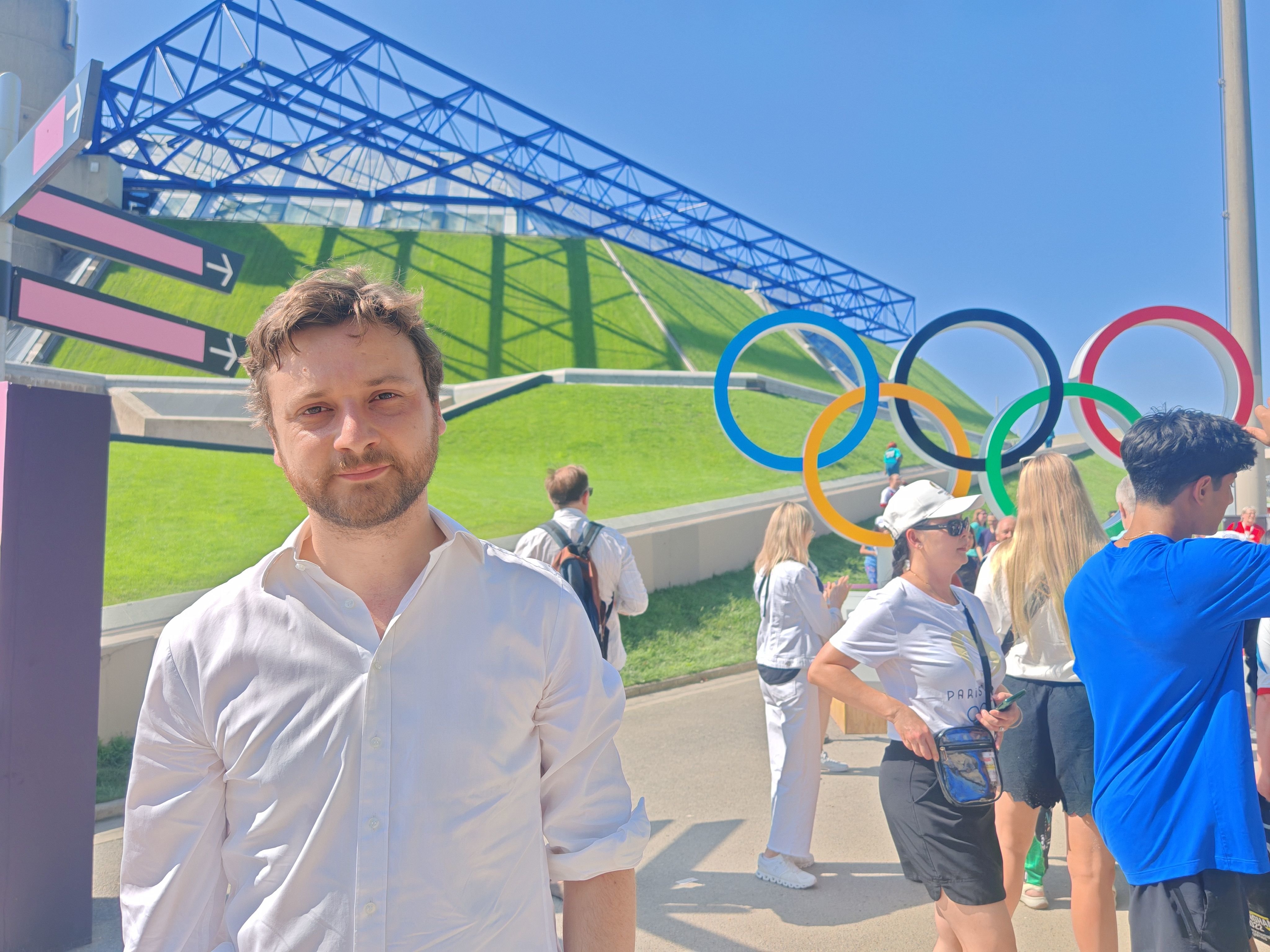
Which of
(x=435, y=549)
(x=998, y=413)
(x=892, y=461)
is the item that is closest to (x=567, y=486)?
(x=435, y=549)

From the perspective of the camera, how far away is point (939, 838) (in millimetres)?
2861

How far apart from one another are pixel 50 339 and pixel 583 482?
34.4 meters

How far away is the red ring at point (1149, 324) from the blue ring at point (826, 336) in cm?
182

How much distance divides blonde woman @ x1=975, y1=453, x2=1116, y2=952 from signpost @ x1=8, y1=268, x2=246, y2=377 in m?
3.74

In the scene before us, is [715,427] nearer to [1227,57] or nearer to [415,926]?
[1227,57]

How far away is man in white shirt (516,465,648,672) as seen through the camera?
5.05 m

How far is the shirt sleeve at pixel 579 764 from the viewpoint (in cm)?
147

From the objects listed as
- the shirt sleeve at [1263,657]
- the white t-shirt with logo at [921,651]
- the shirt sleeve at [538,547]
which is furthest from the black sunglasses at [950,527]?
the shirt sleeve at [538,547]

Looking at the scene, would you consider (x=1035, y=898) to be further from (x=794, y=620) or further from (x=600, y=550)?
(x=600, y=550)

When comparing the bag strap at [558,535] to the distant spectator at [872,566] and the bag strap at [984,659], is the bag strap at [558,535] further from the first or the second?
the distant spectator at [872,566]

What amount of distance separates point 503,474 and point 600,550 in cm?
1514

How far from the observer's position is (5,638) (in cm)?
370

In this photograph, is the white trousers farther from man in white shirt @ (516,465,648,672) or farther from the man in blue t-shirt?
the man in blue t-shirt

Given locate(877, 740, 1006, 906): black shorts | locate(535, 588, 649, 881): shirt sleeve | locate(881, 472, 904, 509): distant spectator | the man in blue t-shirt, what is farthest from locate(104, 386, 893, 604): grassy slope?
the man in blue t-shirt
